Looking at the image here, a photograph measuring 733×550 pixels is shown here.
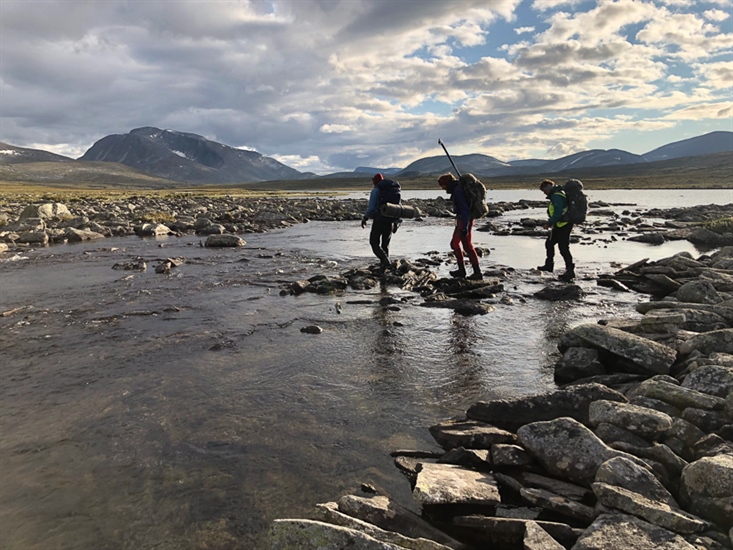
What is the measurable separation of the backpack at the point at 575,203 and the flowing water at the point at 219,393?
2.43m

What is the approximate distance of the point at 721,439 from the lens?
15.9 ft

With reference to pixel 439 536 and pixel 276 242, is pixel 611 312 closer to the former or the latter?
pixel 439 536

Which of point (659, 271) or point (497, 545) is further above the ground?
point (659, 271)

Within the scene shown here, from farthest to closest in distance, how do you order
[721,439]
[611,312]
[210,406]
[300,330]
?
1. [611,312]
2. [300,330]
3. [210,406]
4. [721,439]

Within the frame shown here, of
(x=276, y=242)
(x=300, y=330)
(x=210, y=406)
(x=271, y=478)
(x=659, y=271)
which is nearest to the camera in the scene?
(x=271, y=478)

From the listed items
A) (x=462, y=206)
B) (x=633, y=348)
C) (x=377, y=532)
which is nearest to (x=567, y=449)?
(x=377, y=532)

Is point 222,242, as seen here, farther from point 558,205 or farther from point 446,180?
point 558,205

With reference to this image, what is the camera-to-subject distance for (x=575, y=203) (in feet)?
53.0

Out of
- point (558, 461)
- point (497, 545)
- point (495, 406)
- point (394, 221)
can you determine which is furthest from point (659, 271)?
point (497, 545)

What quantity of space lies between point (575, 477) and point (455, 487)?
1.29m

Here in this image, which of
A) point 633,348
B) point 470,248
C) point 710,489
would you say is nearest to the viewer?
point 710,489

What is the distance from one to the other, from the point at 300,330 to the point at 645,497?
8.05 metres

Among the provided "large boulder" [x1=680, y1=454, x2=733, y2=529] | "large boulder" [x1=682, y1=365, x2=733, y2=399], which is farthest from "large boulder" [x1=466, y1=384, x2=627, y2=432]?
"large boulder" [x1=680, y1=454, x2=733, y2=529]

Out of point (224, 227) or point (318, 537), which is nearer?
point (318, 537)
